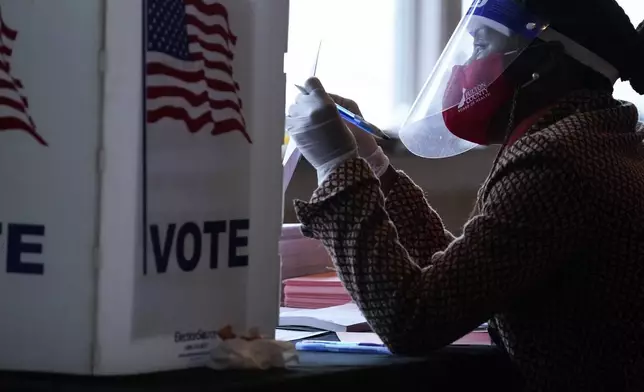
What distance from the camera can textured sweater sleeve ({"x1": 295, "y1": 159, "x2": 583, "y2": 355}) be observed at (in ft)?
3.17

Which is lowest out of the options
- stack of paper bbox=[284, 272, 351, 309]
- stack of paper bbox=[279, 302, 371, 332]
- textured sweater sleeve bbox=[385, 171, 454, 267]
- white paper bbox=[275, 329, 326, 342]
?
stack of paper bbox=[284, 272, 351, 309]

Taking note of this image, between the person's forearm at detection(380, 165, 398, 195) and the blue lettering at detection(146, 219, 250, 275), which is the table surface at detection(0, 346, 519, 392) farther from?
the person's forearm at detection(380, 165, 398, 195)

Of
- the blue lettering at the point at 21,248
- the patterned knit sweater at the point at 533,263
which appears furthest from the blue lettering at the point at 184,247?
the patterned knit sweater at the point at 533,263

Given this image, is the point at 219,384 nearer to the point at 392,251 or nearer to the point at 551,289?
the point at 392,251

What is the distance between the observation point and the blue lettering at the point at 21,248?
773 millimetres

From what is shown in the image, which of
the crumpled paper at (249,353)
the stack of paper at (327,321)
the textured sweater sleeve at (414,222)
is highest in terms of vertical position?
the textured sweater sleeve at (414,222)

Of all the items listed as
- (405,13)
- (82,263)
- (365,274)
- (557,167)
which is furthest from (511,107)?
(405,13)

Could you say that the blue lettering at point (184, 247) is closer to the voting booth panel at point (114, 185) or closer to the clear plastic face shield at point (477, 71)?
the voting booth panel at point (114, 185)

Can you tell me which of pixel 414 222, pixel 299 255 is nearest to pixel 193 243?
pixel 414 222

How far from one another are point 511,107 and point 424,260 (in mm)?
244

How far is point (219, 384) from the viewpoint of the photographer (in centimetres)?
74

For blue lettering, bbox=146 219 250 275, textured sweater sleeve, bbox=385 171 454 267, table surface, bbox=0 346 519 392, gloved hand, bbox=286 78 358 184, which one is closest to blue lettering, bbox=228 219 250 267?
blue lettering, bbox=146 219 250 275

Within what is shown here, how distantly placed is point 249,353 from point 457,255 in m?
0.27

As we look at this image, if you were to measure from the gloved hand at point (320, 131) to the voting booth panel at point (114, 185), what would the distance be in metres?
0.24
